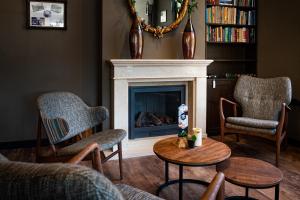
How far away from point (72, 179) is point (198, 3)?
11.9 feet

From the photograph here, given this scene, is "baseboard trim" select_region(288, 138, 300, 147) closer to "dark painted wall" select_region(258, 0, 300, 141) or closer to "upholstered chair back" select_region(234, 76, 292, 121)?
"dark painted wall" select_region(258, 0, 300, 141)

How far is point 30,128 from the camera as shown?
12.8ft

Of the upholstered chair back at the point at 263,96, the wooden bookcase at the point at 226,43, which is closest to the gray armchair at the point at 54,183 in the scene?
the upholstered chair back at the point at 263,96

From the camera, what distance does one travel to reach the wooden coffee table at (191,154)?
2.15 metres

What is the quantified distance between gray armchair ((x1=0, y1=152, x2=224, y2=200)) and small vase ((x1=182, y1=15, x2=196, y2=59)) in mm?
3144

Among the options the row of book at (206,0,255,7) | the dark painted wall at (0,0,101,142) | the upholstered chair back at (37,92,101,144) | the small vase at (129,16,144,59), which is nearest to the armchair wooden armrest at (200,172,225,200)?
the upholstered chair back at (37,92,101,144)

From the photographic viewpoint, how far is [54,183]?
2.59 ft

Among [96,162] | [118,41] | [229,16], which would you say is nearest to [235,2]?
[229,16]

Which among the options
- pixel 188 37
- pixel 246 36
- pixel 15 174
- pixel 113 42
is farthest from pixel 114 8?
pixel 15 174

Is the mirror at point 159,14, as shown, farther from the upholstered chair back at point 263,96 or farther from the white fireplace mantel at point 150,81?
the upholstered chair back at point 263,96

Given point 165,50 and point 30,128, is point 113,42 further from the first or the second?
point 30,128

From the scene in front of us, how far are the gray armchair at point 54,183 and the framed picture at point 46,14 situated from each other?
3.26 m

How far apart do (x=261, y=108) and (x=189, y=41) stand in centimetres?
125

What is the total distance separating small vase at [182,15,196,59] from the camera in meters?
3.77
